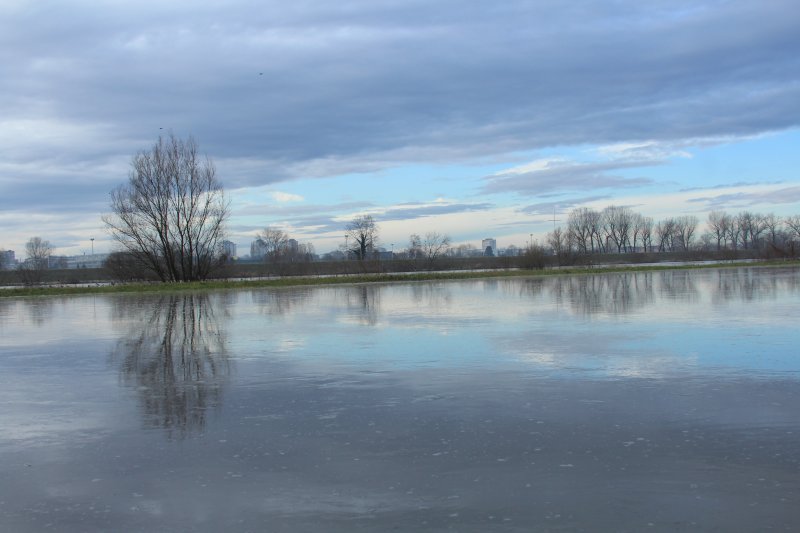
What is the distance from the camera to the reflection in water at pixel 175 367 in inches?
334

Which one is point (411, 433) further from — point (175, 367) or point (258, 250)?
point (258, 250)

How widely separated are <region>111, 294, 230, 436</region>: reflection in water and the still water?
0.06m

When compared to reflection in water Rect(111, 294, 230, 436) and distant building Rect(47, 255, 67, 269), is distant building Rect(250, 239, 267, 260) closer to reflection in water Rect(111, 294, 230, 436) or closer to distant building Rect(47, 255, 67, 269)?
distant building Rect(47, 255, 67, 269)

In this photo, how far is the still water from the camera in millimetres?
5133

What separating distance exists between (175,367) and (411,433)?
6084 millimetres

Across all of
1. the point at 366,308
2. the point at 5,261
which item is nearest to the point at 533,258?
the point at 366,308

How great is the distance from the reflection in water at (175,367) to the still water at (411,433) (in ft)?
0.21

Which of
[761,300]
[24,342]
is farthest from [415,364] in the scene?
[761,300]

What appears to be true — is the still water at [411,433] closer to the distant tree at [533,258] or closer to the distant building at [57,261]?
the distant tree at [533,258]

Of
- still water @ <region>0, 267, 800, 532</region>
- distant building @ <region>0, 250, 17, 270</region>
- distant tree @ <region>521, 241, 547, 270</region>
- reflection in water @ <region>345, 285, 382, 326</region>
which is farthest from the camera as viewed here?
distant building @ <region>0, 250, 17, 270</region>

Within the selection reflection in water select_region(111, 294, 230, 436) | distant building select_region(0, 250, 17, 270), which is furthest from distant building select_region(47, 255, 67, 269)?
reflection in water select_region(111, 294, 230, 436)

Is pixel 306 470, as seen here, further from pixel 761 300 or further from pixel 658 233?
pixel 658 233

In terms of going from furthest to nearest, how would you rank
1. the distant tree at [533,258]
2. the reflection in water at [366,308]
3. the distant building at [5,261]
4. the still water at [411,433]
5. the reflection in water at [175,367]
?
1. the distant building at [5,261]
2. the distant tree at [533,258]
3. the reflection in water at [366,308]
4. the reflection in water at [175,367]
5. the still water at [411,433]

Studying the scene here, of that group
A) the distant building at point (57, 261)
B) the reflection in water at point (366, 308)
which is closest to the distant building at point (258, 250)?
the distant building at point (57, 261)
